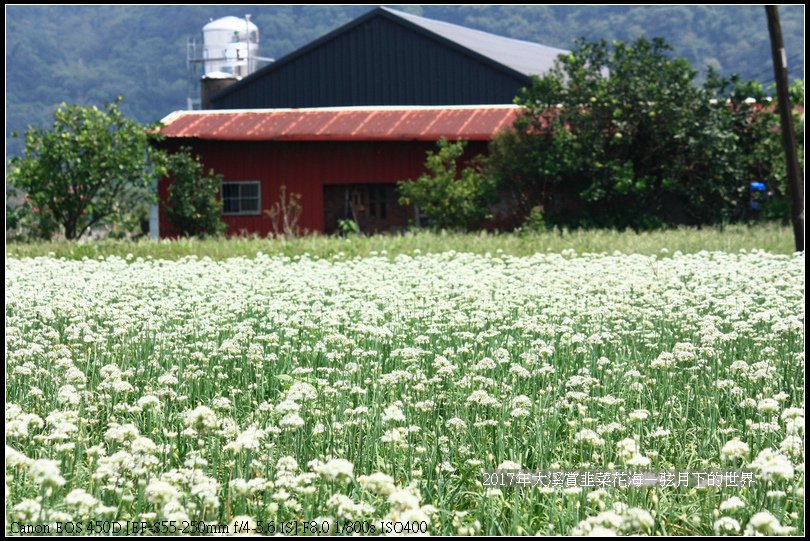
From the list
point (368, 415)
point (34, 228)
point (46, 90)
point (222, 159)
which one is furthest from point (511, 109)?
point (46, 90)

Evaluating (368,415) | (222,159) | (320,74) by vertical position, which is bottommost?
(368,415)

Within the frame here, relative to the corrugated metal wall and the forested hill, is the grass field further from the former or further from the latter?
the forested hill

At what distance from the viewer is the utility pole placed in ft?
54.0

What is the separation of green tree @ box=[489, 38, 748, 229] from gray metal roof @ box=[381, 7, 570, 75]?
16.1ft

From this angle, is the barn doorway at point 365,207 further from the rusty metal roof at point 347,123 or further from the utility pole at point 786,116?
the utility pole at point 786,116

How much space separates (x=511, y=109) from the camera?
31.3 m

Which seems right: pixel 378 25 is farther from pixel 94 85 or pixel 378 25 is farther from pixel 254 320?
pixel 94 85

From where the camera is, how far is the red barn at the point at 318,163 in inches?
1159

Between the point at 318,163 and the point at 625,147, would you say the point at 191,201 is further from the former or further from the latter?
the point at 625,147

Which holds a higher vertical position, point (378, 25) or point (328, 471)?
point (378, 25)

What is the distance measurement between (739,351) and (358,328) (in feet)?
9.16

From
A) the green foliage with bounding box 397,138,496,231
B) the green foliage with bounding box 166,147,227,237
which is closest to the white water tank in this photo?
the green foliage with bounding box 166,147,227,237

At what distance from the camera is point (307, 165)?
30.0 m

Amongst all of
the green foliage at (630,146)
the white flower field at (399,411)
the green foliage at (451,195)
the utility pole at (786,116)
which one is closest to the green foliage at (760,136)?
the green foliage at (630,146)
